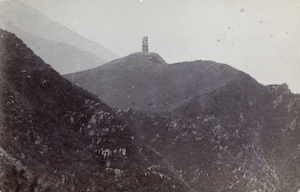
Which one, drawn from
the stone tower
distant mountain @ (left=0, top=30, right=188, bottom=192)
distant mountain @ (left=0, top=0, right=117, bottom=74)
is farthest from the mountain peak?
distant mountain @ (left=0, top=0, right=117, bottom=74)

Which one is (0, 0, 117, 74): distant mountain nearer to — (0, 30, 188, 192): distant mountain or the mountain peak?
the mountain peak

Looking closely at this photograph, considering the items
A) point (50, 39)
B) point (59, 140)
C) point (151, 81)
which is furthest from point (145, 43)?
point (50, 39)

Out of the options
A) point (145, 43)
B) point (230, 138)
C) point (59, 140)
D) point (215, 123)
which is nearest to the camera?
point (59, 140)

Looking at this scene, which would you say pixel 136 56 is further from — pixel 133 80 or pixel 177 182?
pixel 177 182

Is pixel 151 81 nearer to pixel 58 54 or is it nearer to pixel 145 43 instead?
pixel 145 43

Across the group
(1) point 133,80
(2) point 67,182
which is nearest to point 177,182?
(2) point 67,182

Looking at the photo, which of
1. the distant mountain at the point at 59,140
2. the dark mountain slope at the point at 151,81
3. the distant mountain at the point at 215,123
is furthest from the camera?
the dark mountain slope at the point at 151,81

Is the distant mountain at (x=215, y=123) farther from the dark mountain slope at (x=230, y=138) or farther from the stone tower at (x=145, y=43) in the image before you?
the stone tower at (x=145, y=43)

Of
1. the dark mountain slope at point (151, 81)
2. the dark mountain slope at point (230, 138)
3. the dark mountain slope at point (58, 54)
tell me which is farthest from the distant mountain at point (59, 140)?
the dark mountain slope at point (58, 54)
